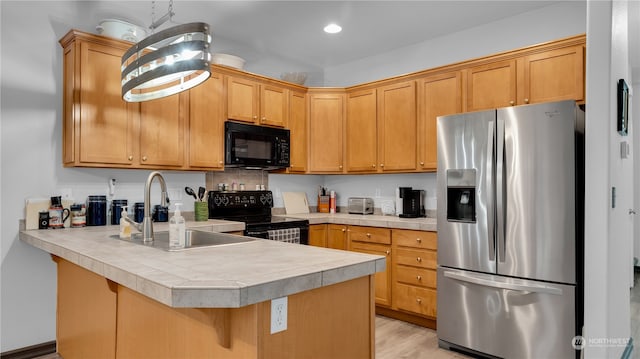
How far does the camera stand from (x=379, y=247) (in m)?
3.69

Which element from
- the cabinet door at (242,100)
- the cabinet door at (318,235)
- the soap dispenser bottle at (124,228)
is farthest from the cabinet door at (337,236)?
the soap dispenser bottle at (124,228)

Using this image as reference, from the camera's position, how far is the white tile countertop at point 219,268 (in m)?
1.16

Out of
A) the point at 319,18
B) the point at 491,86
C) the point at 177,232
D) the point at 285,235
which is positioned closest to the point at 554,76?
the point at 491,86

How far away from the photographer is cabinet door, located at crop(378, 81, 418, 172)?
3873 mm

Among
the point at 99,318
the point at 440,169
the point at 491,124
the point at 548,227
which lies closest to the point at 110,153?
the point at 99,318

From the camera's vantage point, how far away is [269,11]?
3482 millimetres

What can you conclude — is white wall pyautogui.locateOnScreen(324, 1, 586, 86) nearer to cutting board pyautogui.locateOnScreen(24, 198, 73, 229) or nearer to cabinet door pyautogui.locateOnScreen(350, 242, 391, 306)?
cabinet door pyautogui.locateOnScreen(350, 242, 391, 306)

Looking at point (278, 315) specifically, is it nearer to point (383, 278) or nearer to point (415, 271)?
point (415, 271)

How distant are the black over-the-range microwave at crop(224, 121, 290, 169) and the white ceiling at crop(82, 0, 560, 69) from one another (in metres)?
0.97

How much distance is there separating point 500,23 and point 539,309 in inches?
103

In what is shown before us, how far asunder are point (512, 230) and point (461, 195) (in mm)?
458

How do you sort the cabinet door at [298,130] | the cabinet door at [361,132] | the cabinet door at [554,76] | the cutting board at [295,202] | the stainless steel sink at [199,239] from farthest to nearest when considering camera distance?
1. the cutting board at [295,202]
2. the cabinet door at [298,130]
3. the cabinet door at [361,132]
4. the cabinet door at [554,76]
5. the stainless steel sink at [199,239]

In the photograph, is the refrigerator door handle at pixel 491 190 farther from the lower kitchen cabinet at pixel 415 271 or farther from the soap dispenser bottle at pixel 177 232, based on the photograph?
the soap dispenser bottle at pixel 177 232

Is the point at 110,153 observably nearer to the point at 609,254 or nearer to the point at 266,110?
the point at 266,110
